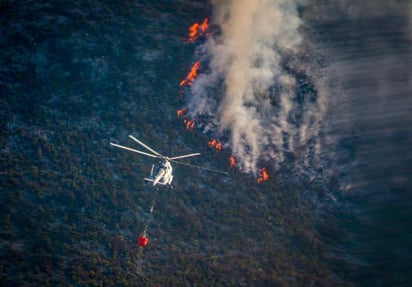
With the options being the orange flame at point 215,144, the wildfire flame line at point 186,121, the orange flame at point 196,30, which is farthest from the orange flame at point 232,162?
the orange flame at point 196,30

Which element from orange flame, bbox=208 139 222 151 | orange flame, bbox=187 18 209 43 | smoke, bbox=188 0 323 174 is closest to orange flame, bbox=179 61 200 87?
smoke, bbox=188 0 323 174

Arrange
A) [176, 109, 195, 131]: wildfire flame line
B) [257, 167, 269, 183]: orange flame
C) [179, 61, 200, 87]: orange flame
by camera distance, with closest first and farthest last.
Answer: [257, 167, 269, 183]: orange flame < [176, 109, 195, 131]: wildfire flame line < [179, 61, 200, 87]: orange flame

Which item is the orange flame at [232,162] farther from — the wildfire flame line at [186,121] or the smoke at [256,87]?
the wildfire flame line at [186,121]

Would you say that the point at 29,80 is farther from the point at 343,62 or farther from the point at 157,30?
the point at 343,62

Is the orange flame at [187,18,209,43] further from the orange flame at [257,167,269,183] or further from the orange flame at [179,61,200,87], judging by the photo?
the orange flame at [257,167,269,183]

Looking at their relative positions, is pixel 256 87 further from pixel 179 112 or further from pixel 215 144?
A: pixel 179 112

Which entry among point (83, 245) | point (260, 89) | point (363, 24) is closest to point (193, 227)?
point (83, 245)
